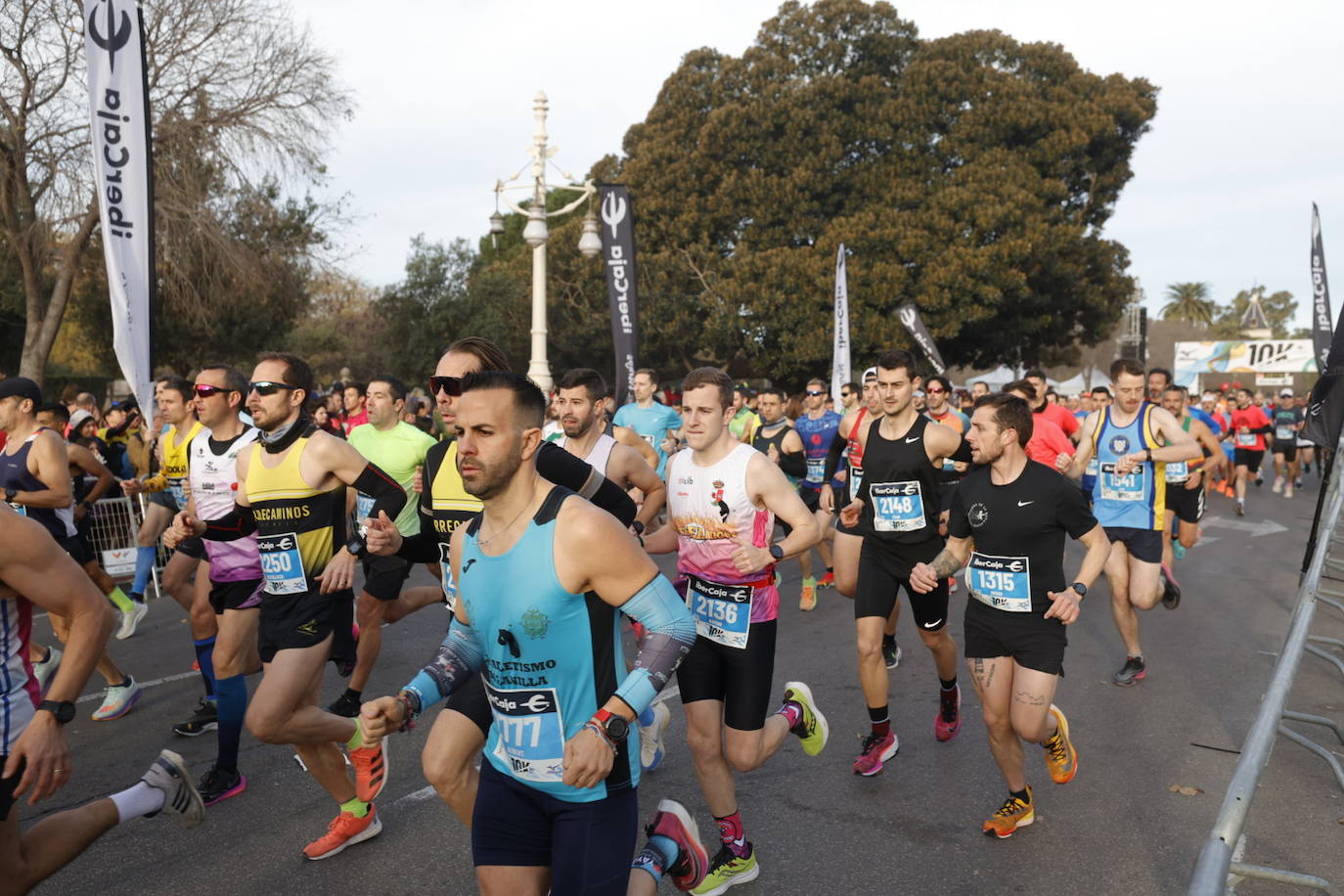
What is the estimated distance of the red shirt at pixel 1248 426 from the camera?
17219 millimetres

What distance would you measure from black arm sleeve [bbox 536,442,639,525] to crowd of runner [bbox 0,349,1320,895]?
0.04ft

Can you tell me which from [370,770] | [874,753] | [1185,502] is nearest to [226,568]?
[370,770]

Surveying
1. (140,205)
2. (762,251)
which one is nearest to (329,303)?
(762,251)

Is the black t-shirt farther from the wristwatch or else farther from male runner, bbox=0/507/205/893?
Answer: male runner, bbox=0/507/205/893

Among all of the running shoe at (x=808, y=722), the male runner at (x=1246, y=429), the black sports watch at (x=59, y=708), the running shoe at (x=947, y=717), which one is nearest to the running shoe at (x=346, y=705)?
the running shoe at (x=808, y=722)

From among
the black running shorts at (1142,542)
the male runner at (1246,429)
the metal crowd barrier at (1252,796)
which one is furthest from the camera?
the male runner at (1246,429)

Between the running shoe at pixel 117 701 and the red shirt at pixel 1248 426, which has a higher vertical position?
the red shirt at pixel 1248 426

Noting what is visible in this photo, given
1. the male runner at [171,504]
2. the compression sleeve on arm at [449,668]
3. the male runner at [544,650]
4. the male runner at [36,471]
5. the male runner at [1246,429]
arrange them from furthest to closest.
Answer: the male runner at [1246,429]
the male runner at [171,504]
the male runner at [36,471]
the compression sleeve on arm at [449,668]
the male runner at [544,650]

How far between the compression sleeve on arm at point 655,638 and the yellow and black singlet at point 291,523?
248 centimetres

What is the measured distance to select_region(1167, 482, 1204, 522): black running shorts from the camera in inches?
368

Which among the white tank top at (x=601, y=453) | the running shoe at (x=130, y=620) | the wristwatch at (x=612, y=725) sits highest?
the white tank top at (x=601, y=453)

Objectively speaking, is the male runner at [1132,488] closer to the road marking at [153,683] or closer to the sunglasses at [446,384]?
the sunglasses at [446,384]

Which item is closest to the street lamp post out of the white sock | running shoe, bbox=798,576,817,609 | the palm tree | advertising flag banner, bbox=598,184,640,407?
advertising flag banner, bbox=598,184,640,407

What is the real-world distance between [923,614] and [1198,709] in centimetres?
210
